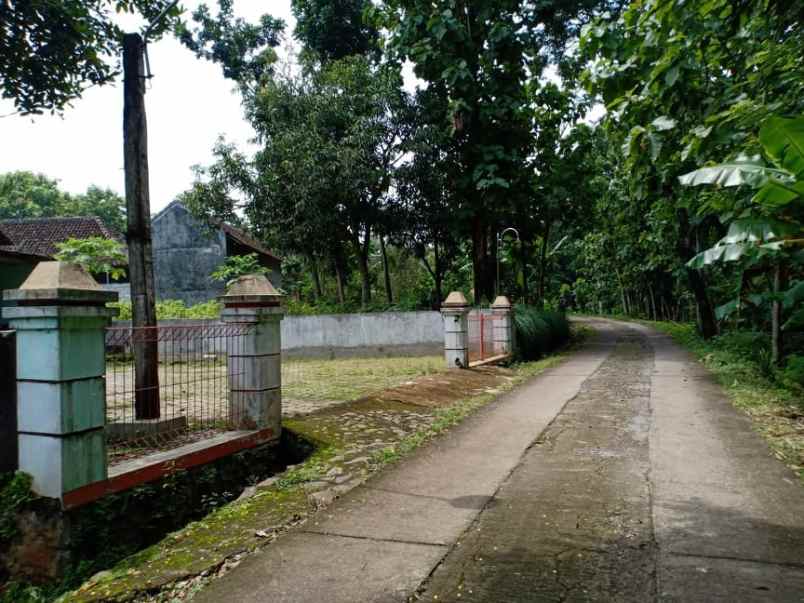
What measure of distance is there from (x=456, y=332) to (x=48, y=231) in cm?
2258

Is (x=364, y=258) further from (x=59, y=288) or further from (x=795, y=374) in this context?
(x=59, y=288)

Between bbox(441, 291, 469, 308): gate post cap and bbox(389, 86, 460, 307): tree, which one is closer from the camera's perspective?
bbox(441, 291, 469, 308): gate post cap

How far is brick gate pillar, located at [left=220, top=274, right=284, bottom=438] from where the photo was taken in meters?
5.75

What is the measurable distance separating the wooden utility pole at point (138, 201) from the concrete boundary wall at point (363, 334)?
10.7m

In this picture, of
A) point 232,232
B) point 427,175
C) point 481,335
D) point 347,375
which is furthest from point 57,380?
point 232,232

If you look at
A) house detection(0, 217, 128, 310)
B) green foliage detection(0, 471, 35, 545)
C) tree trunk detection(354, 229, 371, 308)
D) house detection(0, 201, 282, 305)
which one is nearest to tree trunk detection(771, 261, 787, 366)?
tree trunk detection(354, 229, 371, 308)

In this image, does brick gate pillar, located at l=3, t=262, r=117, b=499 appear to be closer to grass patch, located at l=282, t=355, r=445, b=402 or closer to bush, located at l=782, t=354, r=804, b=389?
grass patch, located at l=282, t=355, r=445, b=402

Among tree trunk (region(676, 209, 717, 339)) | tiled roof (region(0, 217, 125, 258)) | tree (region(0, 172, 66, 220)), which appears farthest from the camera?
tree (region(0, 172, 66, 220))

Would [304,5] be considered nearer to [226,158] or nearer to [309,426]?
[226,158]

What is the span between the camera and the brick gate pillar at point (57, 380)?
376 centimetres

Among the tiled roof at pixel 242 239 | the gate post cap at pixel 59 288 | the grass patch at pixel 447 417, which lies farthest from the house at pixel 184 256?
the gate post cap at pixel 59 288

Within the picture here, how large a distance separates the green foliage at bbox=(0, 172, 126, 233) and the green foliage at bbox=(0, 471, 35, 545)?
42.6 metres

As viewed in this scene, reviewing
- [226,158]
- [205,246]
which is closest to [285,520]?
[226,158]

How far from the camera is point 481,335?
13.1 m
